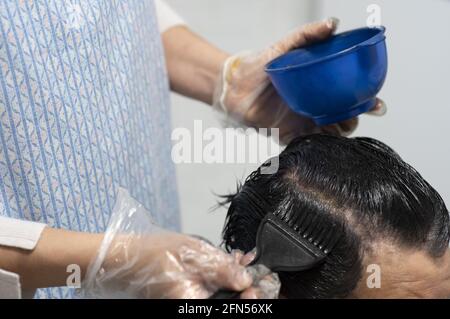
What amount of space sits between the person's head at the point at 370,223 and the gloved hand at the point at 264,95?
24 centimetres

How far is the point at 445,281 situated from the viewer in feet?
2.70

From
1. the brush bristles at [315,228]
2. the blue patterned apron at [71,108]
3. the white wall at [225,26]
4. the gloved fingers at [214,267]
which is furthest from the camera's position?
the white wall at [225,26]

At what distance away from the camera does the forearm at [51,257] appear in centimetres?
73

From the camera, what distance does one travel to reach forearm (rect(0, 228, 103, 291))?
0.73 meters

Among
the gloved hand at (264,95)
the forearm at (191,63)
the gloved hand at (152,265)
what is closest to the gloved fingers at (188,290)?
the gloved hand at (152,265)

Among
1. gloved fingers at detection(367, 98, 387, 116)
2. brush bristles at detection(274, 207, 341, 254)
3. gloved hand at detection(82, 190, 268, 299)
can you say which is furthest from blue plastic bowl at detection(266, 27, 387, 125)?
gloved hand at detection(82, 190, 268, 299)

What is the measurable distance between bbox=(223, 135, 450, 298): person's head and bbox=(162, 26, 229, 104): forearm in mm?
499

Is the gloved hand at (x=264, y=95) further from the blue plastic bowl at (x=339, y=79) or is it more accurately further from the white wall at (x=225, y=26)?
the white wall at (x=225, y=26)

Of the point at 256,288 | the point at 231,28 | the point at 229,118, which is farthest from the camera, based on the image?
the point at 231,28

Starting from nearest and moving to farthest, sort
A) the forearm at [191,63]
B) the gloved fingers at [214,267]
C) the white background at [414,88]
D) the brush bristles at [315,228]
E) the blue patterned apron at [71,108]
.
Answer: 1. the gloved fingers at [214,267]
2. the brush bristles at [315,228]
3. the blue patterned apron at [71,108]
4. the white background at [414,88]
5. the forearm at [191,63]

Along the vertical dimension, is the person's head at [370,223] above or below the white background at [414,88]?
below

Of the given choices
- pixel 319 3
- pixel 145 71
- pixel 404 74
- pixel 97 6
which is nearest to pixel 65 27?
pixel 97 6

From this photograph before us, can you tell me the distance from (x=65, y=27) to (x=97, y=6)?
76 mm

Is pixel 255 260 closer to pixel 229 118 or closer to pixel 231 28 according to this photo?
pixel 229 118
